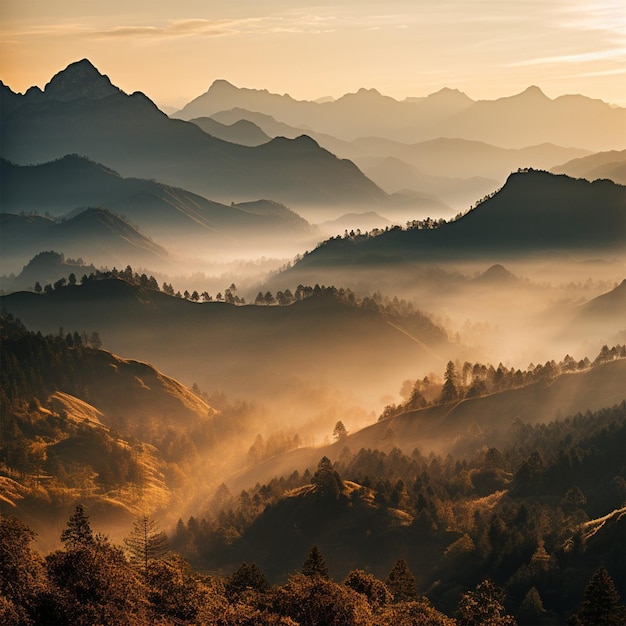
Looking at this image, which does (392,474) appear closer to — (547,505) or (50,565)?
(547,505)

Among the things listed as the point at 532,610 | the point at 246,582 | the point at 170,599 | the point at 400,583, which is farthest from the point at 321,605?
the point at 532,610

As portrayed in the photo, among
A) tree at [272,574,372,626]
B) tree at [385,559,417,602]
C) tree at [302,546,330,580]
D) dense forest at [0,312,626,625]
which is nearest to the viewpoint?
dense forest at [0,312,626,625]

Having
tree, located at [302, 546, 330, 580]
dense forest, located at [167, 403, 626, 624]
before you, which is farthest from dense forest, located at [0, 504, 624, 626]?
dense forest, located at [167, 403, 626, 624]

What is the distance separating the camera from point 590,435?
598 ft

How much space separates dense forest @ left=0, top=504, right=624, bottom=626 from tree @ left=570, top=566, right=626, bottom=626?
0.33 feet

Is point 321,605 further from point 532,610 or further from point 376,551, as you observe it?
point 376,551

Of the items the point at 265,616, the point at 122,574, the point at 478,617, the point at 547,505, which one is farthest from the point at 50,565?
the point at 547,505

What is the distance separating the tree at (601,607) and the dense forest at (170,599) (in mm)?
100

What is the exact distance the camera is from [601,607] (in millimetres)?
96812

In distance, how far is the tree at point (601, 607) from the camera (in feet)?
315

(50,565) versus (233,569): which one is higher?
(50,565)

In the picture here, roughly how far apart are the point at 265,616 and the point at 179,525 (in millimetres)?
97548

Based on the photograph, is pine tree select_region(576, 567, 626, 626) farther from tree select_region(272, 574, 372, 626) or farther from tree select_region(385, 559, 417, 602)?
tree select_region(385, 559, 417, 602)

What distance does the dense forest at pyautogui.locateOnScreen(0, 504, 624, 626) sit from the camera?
83625mm
